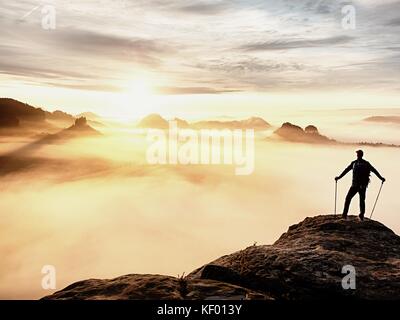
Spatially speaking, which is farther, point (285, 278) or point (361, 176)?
point (361, 176)

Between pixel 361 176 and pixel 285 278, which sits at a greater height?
pixel 361 176

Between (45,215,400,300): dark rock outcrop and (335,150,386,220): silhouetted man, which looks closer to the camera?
(45,215,400,300): dark rock outcrop

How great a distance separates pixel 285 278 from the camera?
41.0ft

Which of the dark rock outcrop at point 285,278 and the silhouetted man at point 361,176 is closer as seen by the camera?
the dark rock outcrop at point 285,278

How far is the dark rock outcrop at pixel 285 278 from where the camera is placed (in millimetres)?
10523

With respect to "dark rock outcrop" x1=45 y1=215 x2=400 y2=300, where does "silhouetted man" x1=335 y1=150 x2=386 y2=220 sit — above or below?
above

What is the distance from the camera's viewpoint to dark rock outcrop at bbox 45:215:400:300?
414 inches

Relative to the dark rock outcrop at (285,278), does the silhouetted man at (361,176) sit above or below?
above
